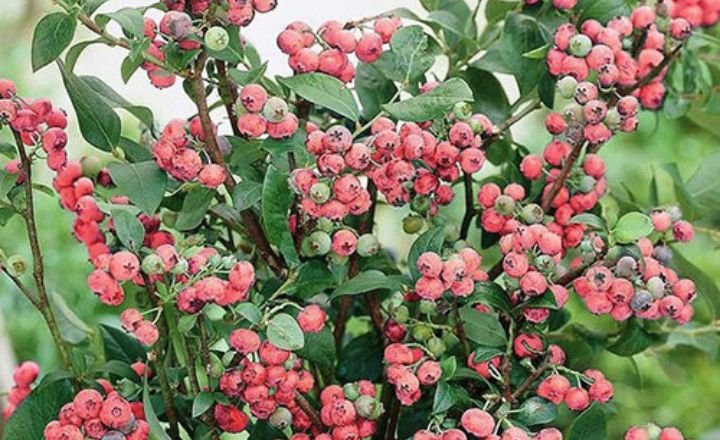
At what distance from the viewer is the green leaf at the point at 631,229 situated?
1.60ft

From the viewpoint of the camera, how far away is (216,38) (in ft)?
1.51

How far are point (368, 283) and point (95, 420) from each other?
0.41 ft

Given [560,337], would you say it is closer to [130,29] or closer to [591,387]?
[591,387]

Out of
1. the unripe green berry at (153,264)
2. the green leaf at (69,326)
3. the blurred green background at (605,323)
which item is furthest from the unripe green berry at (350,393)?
the blurred green background at (605,323)

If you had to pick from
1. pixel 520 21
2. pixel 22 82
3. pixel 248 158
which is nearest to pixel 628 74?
pixel 520 21

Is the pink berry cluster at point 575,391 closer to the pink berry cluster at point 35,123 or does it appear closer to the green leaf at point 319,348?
the green leaf at point 319,348

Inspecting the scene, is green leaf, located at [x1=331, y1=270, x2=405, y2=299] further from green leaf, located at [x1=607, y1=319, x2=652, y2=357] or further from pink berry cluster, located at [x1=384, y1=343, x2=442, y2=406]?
green leaf, located at [x1=607, y1=319, x2=652, y2=357]

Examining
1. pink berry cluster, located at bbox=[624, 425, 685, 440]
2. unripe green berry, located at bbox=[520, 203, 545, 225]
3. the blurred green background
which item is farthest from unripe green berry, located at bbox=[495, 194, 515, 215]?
the blurred green background

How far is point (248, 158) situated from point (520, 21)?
166 millimetres

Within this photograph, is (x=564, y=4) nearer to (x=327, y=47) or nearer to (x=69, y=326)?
(x=327, y=47)

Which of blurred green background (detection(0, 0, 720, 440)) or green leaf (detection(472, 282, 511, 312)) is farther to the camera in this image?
blurred green background (detection(0, 0, 720, 440))

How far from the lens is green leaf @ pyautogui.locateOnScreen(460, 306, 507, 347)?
52cm

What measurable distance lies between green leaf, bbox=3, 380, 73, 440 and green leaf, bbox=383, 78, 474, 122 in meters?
0.20

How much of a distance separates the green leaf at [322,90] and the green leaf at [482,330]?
0.10 m
